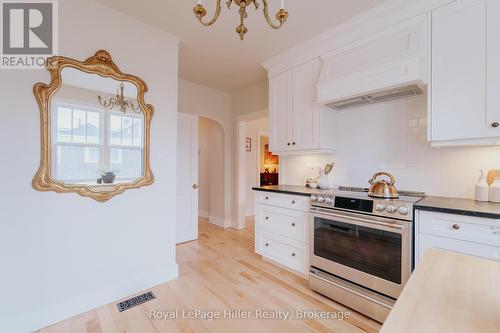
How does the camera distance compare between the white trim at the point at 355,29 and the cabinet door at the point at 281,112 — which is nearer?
the white trim at the point at 355,29

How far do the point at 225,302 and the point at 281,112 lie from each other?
228 centimetres

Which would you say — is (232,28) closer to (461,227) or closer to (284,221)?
(284,221)

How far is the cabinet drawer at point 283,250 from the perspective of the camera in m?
2.38

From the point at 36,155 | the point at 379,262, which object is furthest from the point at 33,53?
the point at 379,262

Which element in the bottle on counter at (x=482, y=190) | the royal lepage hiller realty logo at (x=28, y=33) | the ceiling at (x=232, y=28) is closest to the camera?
the royal lepage hiller realty logo at (x=28, y=33)

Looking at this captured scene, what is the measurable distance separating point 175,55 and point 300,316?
115 inches

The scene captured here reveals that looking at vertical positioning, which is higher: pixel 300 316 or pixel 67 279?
pixel 67 279

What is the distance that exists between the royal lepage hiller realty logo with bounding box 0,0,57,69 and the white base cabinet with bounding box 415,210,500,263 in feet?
10.4

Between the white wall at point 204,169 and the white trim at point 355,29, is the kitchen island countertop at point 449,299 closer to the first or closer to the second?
the white trim at point 355,29

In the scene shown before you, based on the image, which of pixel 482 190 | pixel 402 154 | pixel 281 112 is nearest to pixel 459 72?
pixel 402 154

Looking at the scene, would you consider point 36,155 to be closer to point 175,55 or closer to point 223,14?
point 175,55

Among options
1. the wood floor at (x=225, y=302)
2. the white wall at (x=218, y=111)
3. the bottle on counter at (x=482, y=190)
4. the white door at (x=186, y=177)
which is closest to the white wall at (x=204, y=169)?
the white wall at (x=218, y=111)

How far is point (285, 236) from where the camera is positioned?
8.38 ft

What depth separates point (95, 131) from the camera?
198 cm
